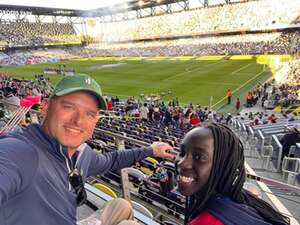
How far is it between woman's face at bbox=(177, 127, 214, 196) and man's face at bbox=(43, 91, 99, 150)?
64 cm

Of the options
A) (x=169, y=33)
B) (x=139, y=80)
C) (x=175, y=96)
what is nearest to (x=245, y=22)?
(x=169, y=33)

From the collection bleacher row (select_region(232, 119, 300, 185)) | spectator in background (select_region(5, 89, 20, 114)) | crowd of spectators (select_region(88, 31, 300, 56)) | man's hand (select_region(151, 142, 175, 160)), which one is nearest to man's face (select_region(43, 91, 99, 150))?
man's hand (select_region(151, 142, 175, 160))

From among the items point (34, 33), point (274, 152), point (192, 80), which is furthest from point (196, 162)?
point (34, 33)

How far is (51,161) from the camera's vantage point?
5.22 feet

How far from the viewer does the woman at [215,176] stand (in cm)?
147

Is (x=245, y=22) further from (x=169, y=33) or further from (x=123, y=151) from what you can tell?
(x=123, y=151)

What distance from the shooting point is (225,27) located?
56.2m

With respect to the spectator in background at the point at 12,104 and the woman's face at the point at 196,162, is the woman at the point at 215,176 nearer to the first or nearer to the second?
A: the woman's face at the point at 196,162

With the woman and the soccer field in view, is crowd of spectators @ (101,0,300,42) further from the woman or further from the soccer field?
the woman

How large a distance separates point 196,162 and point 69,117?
2.59 feet

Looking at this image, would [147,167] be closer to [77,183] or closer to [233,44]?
[77,183]

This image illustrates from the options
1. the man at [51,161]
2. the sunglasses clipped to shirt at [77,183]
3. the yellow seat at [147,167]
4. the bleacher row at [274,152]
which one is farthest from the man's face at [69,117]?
the bleacher row at [274,152]

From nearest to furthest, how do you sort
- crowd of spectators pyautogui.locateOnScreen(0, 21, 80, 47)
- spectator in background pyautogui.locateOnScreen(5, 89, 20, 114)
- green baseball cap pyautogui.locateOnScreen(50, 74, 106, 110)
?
green baseball cap pyautogui.locateOnScreen(50, 74, 106, 110)
spectator in background pyautogui.locateOnScreen(5, 89, 20, 114)
crowd of spectators pyautogui.locateOnScreen(0, 21, 80, 47)

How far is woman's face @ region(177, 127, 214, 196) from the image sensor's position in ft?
5.05
